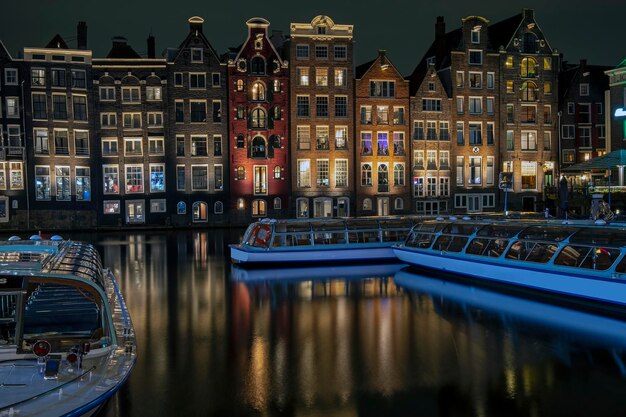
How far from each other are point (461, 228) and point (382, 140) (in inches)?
1467

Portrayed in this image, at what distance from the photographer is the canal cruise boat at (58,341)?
8.61 metres

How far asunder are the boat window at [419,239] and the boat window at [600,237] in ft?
27.3

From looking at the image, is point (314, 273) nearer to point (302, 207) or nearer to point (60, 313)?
point (60, 313)

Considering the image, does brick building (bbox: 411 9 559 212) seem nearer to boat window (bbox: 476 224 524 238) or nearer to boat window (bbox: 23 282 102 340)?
boat window (bbox: 476 224 524 238)

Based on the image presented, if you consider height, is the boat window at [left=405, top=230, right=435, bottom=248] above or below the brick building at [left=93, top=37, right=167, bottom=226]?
below

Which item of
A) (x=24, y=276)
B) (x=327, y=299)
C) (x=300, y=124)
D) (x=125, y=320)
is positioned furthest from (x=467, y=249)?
(x=300, y=124)

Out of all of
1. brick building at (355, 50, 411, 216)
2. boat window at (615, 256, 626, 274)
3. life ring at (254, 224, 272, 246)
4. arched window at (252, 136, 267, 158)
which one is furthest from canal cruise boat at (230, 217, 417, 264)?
brick building at (355, 50, 411, 216)

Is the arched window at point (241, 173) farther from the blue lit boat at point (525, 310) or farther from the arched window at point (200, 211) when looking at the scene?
the blue lit boat at point (525, 310)

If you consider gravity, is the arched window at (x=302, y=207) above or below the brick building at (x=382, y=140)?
below

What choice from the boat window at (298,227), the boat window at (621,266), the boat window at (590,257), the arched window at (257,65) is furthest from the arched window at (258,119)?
the boat window at (621,266)

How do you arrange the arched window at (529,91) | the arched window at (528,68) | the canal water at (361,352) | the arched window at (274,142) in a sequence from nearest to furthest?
the canal water at (361,352) < the arched window at (274,142) < the arched window at (528,68) < the arched window at (529,91)

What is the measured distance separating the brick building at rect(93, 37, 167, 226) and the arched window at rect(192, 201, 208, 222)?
264 cm

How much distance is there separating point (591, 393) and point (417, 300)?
962 cm

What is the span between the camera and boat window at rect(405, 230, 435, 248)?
2864 cm
